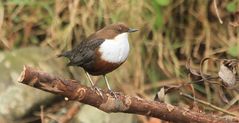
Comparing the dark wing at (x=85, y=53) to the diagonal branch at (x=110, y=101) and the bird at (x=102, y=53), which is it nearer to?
the bird at (x=102, y=53)

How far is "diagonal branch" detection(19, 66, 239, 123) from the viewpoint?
2480 mm

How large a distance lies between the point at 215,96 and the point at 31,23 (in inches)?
61.6

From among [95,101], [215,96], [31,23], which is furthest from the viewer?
[31,23]

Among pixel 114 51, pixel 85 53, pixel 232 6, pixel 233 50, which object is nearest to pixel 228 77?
pixel 114 51

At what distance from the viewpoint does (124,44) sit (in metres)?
3.32

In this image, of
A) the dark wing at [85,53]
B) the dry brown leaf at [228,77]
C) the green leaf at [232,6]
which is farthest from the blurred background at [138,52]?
the dry brown leaf at [228,77]

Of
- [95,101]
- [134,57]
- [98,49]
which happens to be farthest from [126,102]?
[134,57]

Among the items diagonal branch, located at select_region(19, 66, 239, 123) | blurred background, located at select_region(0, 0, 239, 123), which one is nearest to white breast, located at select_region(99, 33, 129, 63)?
diagonal branch, located at select_region(19, 66, 239, 123)

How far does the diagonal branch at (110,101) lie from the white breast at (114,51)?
0.26 meters

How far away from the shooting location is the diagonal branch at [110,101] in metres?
2.48

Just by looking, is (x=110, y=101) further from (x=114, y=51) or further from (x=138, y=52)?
(x=138, y=52)

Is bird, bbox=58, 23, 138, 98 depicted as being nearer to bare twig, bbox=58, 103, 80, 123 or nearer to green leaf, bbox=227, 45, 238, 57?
bare twig, bbox=58, 103, 80, 123

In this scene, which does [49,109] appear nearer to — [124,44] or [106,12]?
[106,12]

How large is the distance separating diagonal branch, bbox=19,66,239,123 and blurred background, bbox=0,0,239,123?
185 centimetres
